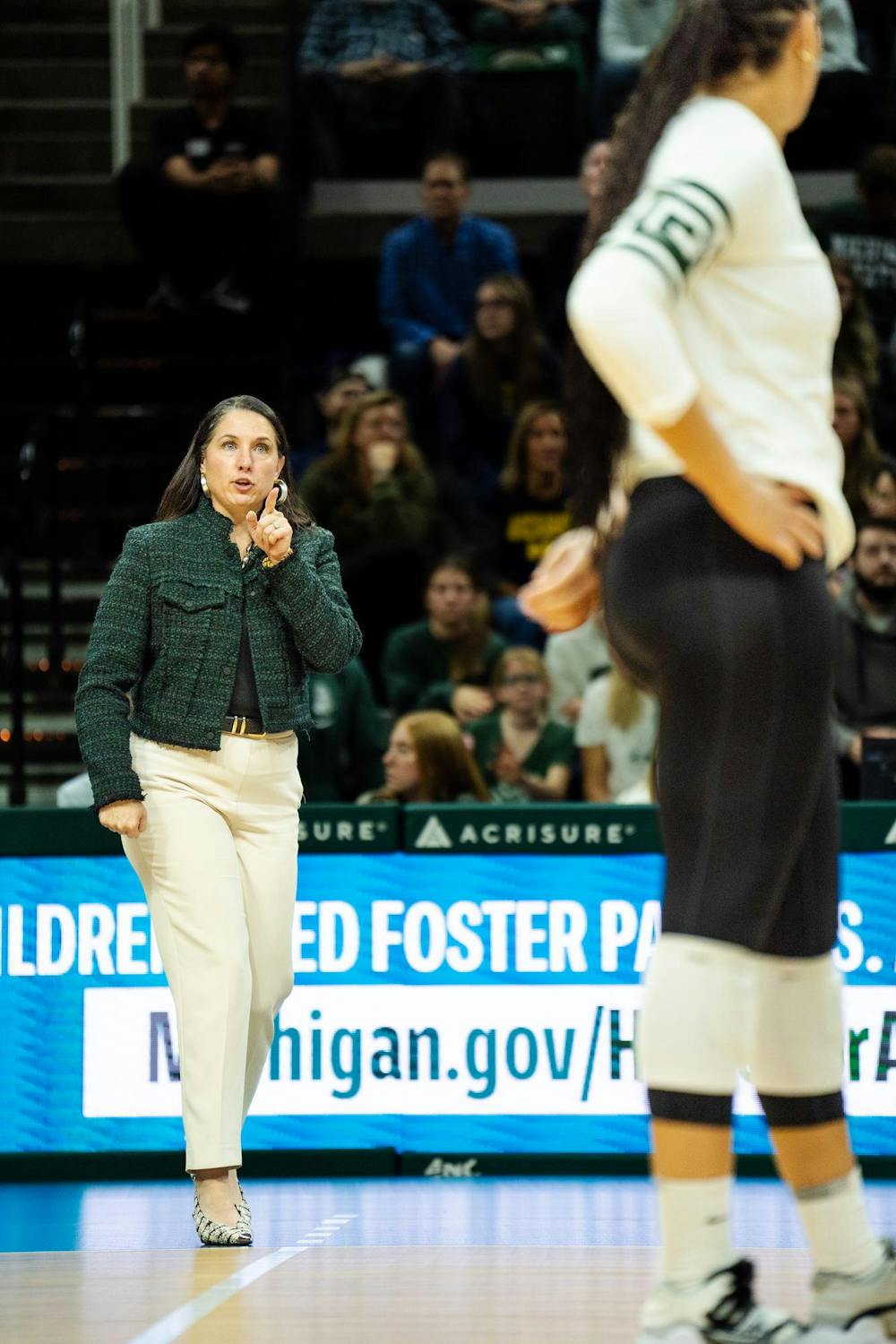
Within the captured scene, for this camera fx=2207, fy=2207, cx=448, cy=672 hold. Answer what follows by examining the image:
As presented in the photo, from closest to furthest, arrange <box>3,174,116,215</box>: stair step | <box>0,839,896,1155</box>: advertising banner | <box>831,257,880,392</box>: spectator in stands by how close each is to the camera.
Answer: <box>0,839,896,1155</box>: advertising banner
<box>831,257,880,392</box>: spectator in stands
<box>3,174,116,215</box>: stair step

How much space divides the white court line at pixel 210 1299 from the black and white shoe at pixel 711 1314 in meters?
0.83

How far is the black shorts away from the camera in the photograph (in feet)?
8.98

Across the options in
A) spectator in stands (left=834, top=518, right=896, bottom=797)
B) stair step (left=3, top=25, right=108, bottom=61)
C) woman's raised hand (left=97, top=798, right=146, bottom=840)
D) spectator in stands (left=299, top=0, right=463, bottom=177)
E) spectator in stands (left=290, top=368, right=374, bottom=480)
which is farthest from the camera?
stair step (left=3, top=25, right=108, bottom=61)

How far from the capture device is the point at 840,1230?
2.87m

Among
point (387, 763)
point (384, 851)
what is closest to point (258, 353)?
point (387, 763)

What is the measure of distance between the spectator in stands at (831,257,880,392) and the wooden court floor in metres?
4.91

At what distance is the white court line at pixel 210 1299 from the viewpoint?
10.7 feet

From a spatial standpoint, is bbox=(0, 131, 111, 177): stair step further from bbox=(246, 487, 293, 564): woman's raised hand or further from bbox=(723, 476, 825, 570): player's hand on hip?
bbox=(723, 476, 825, 570): player's hand on hip

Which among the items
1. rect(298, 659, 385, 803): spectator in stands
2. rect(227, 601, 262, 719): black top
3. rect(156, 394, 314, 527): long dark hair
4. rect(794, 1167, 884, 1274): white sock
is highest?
rect(156, 394, 314, 527): long dark hair

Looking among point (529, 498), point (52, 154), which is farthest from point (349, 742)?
point (52, 154)

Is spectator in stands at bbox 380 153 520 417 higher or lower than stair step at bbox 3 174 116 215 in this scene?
lower

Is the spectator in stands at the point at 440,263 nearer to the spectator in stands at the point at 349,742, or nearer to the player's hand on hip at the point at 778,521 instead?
the spectator in stands at the point at 349,742

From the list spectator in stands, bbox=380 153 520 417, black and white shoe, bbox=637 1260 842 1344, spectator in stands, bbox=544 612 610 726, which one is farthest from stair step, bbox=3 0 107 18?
black and white shoe, bbox=637 1260 842 1344

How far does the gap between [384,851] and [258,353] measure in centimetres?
575
